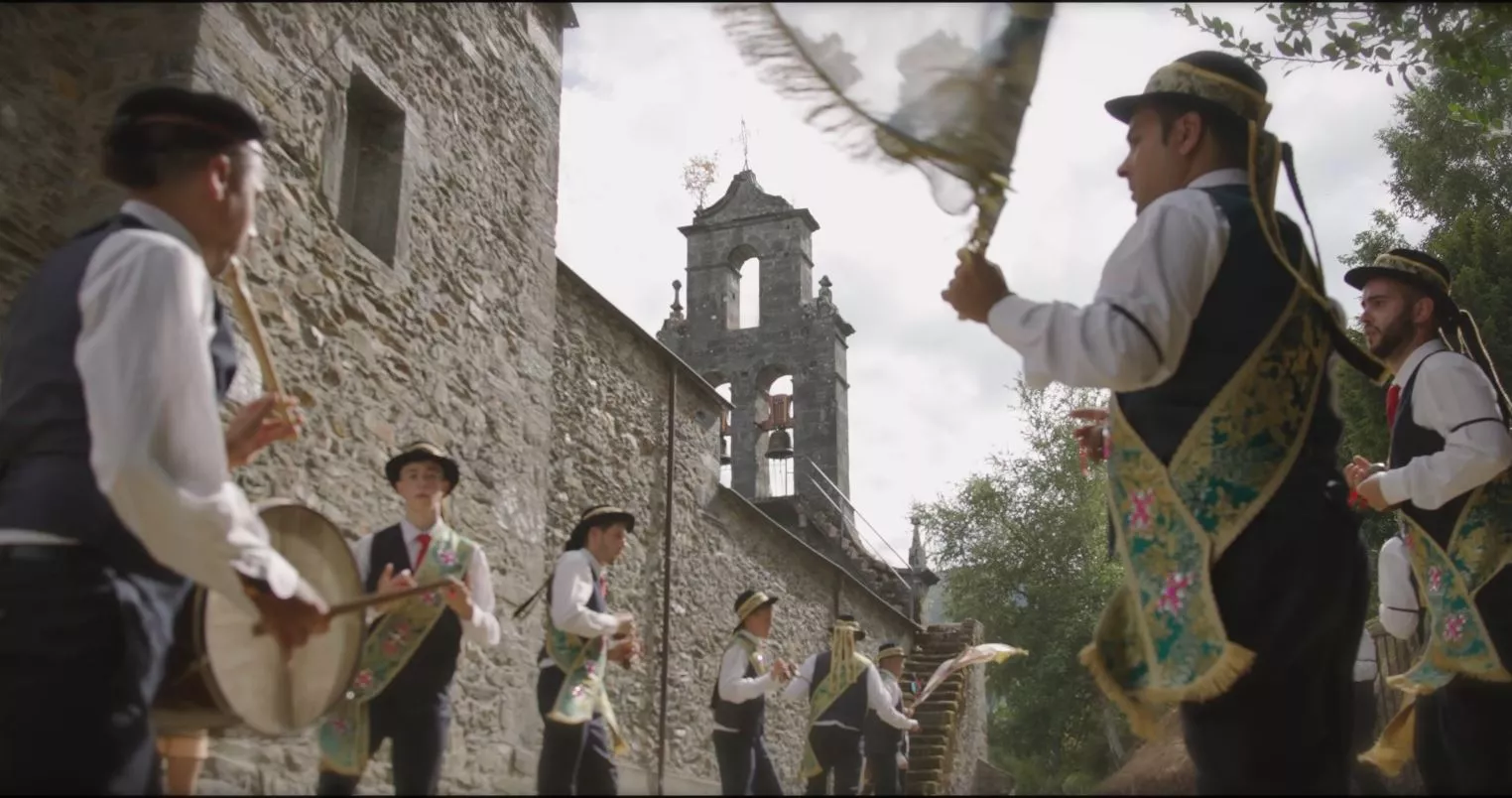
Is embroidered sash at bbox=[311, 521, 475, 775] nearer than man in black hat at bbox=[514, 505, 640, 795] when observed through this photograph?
Yes

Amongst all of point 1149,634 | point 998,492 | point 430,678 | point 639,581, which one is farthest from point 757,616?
point 998,492

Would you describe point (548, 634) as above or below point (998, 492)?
below

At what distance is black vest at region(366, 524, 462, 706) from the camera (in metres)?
4.99

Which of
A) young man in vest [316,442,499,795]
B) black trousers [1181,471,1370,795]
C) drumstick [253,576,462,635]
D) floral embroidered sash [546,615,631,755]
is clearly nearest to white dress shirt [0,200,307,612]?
drumstick [253,576,462,635]

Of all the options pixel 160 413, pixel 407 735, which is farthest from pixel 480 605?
pixel 160 413

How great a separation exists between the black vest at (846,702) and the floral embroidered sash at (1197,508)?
8.06m

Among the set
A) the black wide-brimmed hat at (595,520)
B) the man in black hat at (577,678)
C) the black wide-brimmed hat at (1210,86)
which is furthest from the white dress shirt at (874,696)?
the black wide-brimmed hat at (1210,86)

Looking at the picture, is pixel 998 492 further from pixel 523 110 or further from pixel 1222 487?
pixel 1222 487

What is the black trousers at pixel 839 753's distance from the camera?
34.6 ft

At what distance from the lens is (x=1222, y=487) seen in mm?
2664

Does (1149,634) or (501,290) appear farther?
(501,290)

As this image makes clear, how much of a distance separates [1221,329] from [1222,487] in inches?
12.9

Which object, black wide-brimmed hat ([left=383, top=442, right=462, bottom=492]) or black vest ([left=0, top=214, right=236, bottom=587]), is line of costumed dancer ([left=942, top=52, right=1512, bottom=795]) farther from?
black wide-brimmed hat ([left=383, top=442, right=462, bottom=492])

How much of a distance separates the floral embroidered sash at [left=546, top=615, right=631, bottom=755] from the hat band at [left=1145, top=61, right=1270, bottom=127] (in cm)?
387
